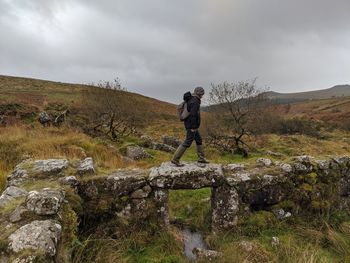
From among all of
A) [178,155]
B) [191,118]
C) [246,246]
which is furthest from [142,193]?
[246,246]

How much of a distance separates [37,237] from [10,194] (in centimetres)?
209

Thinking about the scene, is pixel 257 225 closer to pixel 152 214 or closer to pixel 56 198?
pixel 152 214

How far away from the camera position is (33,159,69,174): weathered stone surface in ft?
24.7

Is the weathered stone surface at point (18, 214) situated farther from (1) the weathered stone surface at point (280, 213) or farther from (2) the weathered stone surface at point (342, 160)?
(2) the weathered stone surface at point (342, 160)

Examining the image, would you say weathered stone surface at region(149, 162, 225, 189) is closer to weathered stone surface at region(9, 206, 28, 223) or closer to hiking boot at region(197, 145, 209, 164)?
hiking boot at region(197, 145, 209, 164)

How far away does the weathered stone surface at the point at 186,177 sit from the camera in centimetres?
738

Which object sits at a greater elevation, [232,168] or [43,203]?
[43,203]

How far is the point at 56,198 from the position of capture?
5457 mm

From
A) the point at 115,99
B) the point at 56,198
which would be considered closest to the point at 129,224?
the point at 56,198

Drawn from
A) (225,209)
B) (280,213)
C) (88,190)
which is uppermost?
(88,190)

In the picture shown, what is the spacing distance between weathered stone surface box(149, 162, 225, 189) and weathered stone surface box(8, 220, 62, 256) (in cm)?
298

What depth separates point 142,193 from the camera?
24.1ft

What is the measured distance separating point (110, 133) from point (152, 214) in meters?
17.7

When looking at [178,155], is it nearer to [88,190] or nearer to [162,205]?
[162,205]
